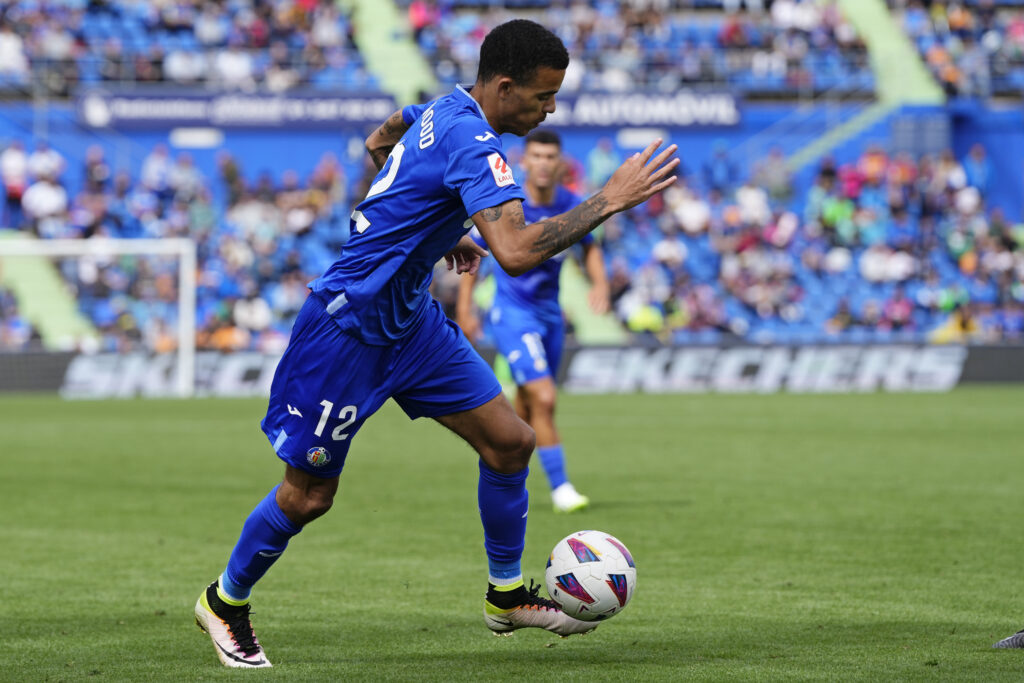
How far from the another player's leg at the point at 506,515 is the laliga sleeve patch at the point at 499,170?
1033 millimetres

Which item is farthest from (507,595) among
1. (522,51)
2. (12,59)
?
(12,59)

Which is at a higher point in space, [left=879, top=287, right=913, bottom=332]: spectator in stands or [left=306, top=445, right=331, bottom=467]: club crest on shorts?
[left=306, top=445, right=331, bottom=467]: club crest on shorts

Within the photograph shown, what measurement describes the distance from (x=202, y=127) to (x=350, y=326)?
87.4ft

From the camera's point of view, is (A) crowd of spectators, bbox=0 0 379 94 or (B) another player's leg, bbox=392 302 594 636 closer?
(B) another player's leg, bbox=392 302 594 636

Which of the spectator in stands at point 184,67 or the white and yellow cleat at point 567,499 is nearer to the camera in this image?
the white and yellow cleat at point 567,499

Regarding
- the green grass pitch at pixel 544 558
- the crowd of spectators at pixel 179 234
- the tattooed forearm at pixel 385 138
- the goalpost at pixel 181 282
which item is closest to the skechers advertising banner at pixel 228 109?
the crowd of spectators at pixel 179 234

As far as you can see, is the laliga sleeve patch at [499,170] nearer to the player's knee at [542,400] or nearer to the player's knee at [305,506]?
the player's knee at [305,506]

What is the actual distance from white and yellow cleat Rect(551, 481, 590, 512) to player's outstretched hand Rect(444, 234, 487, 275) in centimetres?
433

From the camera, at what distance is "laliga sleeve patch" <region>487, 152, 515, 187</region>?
5004 mm

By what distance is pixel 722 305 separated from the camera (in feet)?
93.1

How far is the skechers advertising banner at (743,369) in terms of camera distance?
25484 millimetres

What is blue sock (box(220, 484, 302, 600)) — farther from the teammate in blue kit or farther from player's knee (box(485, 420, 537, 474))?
the teammate in blue kit

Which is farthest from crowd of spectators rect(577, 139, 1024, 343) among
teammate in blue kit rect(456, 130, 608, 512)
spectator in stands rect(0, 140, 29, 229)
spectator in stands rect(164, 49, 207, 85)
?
teammate in blue kit rect(456, 130, 608, 512)

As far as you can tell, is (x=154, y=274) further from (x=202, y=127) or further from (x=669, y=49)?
(x=669, y=49)
